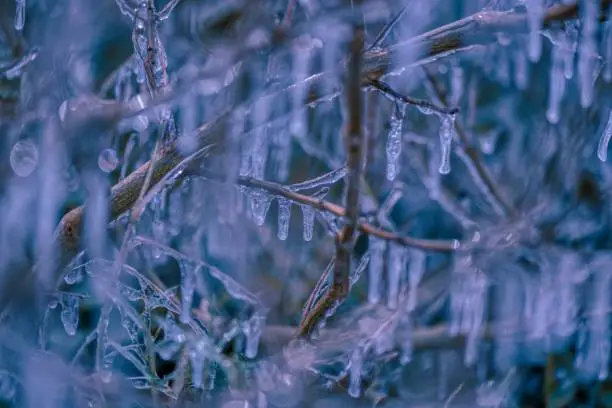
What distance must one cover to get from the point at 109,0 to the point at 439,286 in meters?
1.24

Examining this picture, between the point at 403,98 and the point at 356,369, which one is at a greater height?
the point at 403,98

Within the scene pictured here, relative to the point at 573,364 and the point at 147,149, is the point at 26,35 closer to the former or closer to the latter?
the point at 147,149

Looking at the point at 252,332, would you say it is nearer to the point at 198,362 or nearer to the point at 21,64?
the point at 198,362

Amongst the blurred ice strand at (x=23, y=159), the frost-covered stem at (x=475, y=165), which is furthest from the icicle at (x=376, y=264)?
the blurred ice strand at (x=23, y=159)

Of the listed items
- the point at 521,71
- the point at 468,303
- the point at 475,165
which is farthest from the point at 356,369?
the point at 521,71

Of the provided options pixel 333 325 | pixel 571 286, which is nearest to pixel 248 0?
pixel 333 325

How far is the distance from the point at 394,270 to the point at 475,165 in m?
0.44

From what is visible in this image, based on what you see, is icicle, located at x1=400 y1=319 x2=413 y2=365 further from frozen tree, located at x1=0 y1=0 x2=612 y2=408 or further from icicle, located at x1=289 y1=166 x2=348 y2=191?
icicle, located at x1=289 y1=166 x2=348 y2=191

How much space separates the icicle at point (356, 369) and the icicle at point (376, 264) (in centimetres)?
20

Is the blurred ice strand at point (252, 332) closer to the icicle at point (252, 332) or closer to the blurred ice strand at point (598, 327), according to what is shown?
the icicle at point (252, 332)

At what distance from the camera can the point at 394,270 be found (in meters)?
1.91

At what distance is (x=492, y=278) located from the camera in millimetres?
2152

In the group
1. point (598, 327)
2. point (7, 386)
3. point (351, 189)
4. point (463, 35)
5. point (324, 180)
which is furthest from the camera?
point (598, 327)

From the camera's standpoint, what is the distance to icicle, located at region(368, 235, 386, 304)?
1733 millimetres
